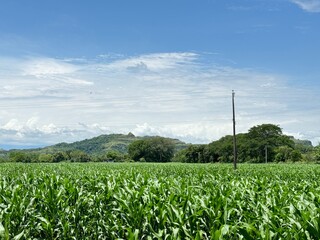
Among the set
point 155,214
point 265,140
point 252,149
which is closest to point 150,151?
point 252,149

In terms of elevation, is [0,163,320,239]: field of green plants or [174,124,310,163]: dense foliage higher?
[174,124,310,163]: dense foliage

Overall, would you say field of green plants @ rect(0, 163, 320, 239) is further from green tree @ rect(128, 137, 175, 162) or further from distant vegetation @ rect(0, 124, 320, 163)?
green tree @ rect(128, 137, 175, 162)

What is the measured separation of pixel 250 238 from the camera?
15.9 feet

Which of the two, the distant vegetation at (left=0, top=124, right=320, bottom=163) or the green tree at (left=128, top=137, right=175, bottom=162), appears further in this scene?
the green tree at (left=128, top=137, right=175, bottom=162)

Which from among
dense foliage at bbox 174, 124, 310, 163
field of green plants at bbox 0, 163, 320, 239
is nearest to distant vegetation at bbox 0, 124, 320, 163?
dense foliage at bbox 174, 124, 310, 163

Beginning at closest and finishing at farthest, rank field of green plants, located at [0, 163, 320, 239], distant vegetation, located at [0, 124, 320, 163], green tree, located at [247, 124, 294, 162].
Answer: field of green plants, located at [0, 163, 320, 239] < distant vegetation, located at [0, 124, 320, 163] < green tree, located at [247, 124, 294, 162]

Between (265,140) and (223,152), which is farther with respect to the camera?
(265,140)

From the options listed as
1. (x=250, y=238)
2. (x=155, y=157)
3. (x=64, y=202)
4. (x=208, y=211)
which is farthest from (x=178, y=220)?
(x=155, y=157)

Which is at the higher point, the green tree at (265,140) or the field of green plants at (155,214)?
the green tree at (265,140)

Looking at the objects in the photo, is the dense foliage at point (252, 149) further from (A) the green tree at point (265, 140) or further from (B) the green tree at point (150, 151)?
(B) the green tree at point (150, 151)

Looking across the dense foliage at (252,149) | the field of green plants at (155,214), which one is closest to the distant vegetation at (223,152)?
the dense foliage at (252,149)

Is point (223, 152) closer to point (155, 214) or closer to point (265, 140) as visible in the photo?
point (265, 140)

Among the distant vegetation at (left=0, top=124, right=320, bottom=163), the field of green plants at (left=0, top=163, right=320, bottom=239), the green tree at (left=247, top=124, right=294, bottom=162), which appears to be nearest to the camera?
the field of green plants at (left=0, top=163, right=320, bottom=239)

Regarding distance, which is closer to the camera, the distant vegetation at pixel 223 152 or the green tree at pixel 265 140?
the distant vegetation at pixel 223 152
